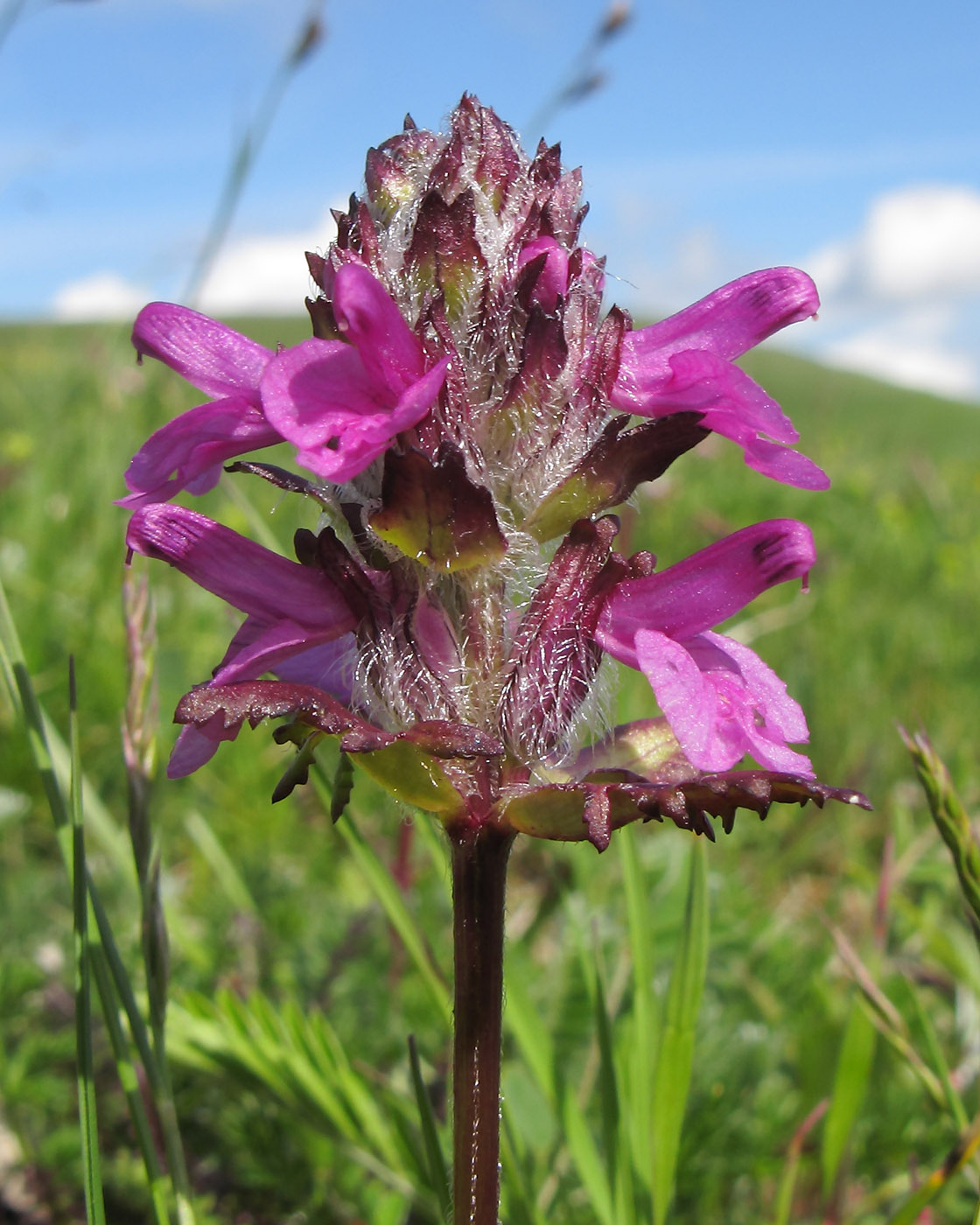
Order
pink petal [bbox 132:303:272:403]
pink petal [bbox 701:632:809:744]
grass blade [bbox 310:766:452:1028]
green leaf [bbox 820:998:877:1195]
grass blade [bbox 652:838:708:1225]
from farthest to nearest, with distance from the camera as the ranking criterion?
green leaf [bbox 820:998:877:1195]
grass blade [bbox 310:766:452:1028]
grass blade [bbox 652:838:708:1225]
pink petal [bbox 132:303:272:403]
pink petal [bbox 701:632:809:744]

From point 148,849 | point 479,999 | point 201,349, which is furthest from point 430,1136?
point 201,349

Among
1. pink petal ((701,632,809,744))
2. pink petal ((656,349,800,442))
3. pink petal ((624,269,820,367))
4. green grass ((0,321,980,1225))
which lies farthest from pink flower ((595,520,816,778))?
green grass ((0,321,980,1225))

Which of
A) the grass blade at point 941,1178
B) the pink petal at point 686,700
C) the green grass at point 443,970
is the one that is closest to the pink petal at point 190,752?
the green grass at point 443,970

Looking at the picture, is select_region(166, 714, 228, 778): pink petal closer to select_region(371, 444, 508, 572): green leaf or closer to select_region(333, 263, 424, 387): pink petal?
select_region(371, 444, 508, 572): green leaf

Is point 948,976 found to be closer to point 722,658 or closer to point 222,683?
point 722,658

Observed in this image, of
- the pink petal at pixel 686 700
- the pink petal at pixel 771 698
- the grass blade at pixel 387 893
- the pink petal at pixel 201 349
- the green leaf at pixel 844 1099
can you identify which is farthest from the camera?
the green leaf at pixel 844 1099

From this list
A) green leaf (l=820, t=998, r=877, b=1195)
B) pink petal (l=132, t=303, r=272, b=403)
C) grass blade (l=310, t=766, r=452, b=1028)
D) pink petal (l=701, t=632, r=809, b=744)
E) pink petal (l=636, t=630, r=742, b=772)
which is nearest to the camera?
pink petal (l=636, t=630, r=742, b=772)

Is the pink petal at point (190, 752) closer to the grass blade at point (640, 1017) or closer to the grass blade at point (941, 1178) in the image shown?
the grass blade at point (640, 1017)
